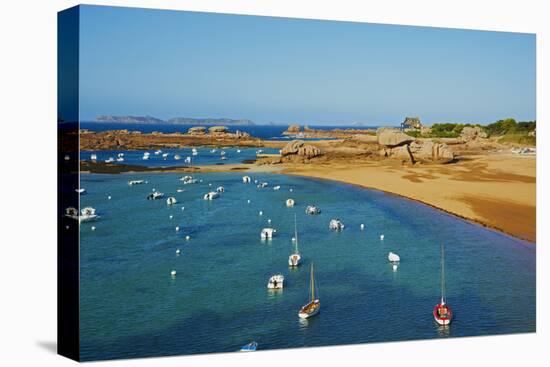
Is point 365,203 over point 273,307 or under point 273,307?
over

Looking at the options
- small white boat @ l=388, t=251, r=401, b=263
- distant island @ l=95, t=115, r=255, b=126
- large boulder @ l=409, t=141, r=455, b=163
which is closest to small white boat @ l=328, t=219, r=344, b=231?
small white boat @ l=388, t=251, r=401, b=263

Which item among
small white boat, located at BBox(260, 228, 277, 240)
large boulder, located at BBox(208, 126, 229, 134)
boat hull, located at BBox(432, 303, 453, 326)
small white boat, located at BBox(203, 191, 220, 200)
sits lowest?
boat hull, located at BBox(432, 303, 453, 326)

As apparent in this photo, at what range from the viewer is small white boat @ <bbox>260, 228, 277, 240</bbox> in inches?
756

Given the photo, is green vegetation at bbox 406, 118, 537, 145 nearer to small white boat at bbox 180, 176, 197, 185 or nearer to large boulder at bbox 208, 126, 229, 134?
large boulder at bbox 208, 126, 229, 134

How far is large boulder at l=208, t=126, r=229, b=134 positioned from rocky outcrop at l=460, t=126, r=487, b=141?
6.44 metres

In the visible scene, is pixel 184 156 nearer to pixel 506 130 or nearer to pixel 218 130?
pixel 218 130

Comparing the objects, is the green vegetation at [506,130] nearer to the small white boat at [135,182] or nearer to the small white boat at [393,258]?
the small white boat at [393,258]

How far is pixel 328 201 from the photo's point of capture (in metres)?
20.7

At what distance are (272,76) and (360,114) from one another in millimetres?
2563

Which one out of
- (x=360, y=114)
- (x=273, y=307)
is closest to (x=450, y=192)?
(x=360, y=114)

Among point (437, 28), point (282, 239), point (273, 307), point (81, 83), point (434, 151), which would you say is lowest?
point (273, 307)

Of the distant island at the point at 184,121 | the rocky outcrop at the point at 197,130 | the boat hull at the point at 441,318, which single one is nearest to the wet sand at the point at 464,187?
the distant island at the point at 184,121

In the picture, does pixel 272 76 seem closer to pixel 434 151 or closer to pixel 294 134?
pixel 294 134

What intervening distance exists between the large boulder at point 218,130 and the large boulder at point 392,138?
4022 millimetres
